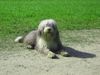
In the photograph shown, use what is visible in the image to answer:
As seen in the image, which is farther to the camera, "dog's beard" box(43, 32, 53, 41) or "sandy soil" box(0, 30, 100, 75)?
"dog's beard" box(43, 32, 53, 41)

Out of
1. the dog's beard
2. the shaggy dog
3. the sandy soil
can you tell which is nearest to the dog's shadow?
the sandy soil

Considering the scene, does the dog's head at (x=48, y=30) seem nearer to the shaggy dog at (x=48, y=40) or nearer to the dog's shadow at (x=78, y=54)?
the shaggy dog at (x=48, y=40)

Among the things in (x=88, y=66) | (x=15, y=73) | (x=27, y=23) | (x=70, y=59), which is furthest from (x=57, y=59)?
(x=27, y=23)

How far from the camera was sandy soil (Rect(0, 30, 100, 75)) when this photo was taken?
26.3 ft

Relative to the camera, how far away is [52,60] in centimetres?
896

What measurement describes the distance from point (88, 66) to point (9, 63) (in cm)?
182

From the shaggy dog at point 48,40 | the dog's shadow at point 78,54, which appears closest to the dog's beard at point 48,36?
the shaggy dog at point 48,40

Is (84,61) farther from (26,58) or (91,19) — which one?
(91,19)

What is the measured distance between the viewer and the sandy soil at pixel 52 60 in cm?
802

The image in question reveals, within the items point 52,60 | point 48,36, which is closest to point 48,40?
point 48,36

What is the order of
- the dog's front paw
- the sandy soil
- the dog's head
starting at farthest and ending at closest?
the dog's head → the dog's front paw → the sandy soil

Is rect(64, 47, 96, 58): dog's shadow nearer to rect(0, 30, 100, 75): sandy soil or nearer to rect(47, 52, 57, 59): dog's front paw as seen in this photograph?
rect(0, 30, 100, 75): sandy soil

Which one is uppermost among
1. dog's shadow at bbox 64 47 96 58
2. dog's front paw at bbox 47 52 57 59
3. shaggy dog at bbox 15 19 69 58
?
shaggy dog at bbox 15 19 69 58

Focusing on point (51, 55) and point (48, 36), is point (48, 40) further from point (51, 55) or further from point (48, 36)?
point (51, 55)
